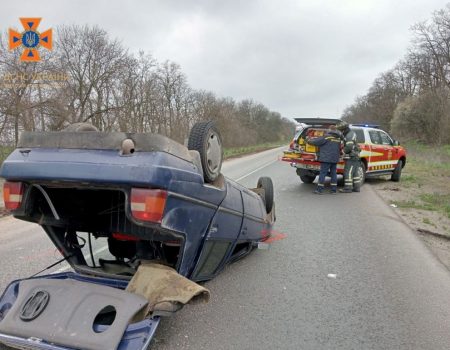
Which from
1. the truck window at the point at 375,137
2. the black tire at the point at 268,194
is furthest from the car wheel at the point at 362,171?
the black tire at the point at 268,194

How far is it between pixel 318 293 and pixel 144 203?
2.29 metres

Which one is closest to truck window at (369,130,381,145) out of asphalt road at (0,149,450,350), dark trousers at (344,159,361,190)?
dark trousers at (344,159,361,190)

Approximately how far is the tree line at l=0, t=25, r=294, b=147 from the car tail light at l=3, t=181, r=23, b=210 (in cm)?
1613

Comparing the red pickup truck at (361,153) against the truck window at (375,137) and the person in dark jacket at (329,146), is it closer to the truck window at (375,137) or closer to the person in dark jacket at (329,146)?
the truck window at (375,137)

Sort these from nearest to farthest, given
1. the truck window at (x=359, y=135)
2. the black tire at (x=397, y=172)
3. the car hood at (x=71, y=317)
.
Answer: the car hood at (x=71, y=317) → the truck window at (x=359, y=135) → the black tire at (x=397, y=172)

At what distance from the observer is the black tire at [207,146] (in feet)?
11.3

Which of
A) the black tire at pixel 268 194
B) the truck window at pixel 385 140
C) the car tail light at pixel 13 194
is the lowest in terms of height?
the black tire at pixel 268 194

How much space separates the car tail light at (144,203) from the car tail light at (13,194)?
0.96 metres

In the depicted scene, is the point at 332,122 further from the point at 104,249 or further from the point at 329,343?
the point at 329,343

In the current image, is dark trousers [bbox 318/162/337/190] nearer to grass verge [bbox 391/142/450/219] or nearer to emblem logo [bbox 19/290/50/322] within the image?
grass verge [bbox 391/142/450/219]

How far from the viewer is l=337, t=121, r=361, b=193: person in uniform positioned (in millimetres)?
10984

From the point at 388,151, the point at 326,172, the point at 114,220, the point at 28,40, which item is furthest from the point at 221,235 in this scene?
the point at 28,40

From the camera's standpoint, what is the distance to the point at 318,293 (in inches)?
162

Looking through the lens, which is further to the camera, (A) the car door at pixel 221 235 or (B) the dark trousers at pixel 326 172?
(B) the dark trousers at pixel 326 172
